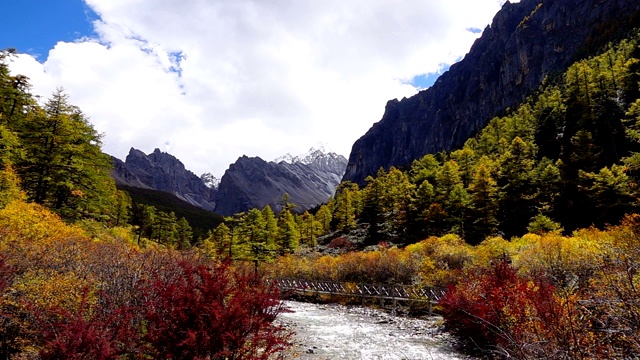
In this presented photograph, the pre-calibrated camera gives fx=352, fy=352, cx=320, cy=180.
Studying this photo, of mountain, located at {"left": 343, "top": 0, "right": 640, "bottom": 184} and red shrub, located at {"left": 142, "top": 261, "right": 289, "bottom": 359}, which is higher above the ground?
mountain, located at {"left": 343, "top": 0, "right": 640, "bottom": 184}

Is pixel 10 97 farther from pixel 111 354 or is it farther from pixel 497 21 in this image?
pixel 497 21

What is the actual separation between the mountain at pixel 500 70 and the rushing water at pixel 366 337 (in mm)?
93597

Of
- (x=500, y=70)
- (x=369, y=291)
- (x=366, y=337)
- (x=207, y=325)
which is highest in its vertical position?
(x=500, y=70)

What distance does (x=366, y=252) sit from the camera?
113ft

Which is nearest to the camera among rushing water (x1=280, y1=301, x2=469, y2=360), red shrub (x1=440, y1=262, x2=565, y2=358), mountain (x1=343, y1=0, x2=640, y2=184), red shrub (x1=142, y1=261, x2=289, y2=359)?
red shrub (x1=142, y1=261, x2=289, y2=359)

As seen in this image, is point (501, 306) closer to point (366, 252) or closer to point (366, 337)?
point (366, 337)

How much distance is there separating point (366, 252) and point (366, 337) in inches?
770

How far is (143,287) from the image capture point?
850 cm

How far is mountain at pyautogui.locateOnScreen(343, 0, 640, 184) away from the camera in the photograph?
324ft

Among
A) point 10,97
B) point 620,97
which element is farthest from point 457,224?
point 10,97

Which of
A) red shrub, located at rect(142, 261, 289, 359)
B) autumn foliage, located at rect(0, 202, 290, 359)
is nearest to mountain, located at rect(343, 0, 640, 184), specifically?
autumn foliage, located at rect(0, 202, 290, 359)

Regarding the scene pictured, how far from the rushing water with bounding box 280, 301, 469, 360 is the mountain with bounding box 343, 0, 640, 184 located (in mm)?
93597

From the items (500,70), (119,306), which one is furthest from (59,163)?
(500,70)

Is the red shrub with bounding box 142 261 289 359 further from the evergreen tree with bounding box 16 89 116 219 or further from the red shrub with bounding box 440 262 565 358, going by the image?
the evergreen tree with bounding box 16 89 116 219
